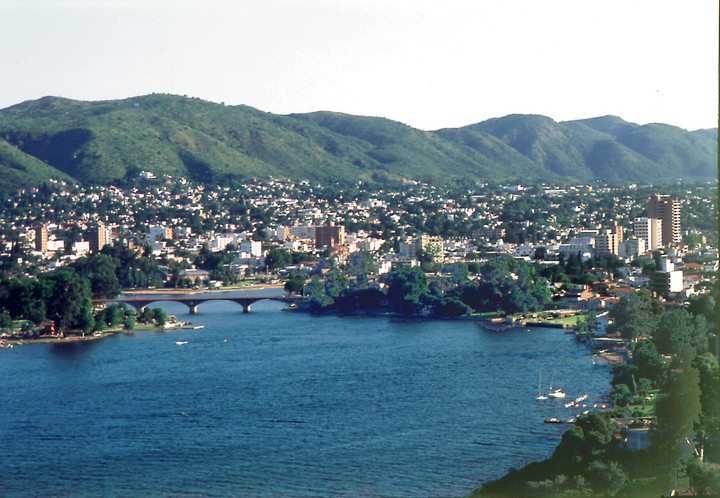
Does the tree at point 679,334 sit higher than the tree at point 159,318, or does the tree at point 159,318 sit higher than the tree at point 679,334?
the tree at point 679,334

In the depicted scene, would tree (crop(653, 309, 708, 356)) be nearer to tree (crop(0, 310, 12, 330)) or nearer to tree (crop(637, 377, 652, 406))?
tree (crop(637, 377, 652, 406))

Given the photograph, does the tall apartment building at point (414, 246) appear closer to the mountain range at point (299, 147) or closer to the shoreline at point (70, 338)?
the shoreline at point (70, 338)

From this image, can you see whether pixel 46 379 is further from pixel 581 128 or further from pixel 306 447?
pixel 581 128

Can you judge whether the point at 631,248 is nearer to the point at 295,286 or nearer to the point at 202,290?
the point at 295,286

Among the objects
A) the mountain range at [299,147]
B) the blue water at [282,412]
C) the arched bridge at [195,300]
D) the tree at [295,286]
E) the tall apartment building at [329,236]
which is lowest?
the blue water at [282,412]

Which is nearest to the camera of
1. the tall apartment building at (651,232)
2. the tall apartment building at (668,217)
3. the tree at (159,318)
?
the tree at (159,318)

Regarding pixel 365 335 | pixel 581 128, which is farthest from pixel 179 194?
pixel 581 128

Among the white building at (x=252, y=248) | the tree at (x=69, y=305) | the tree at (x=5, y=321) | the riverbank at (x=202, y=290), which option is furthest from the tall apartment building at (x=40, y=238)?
the tree at (x=5, y=321)
